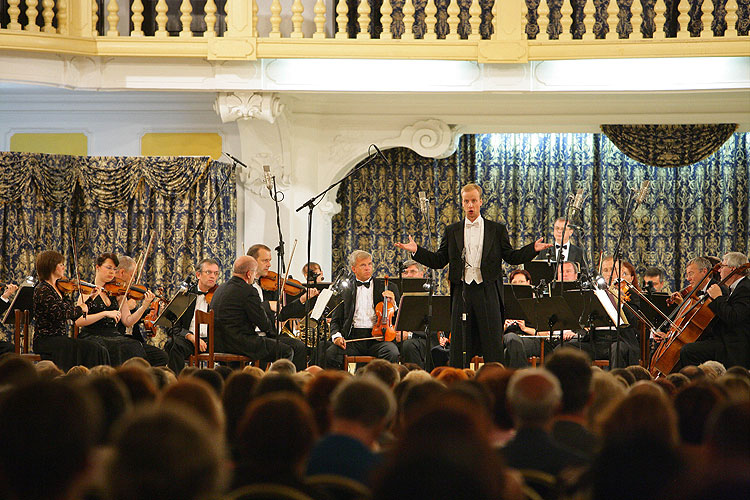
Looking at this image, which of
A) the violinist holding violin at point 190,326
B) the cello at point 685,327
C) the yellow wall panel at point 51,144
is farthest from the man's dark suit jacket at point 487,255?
the yellow wall panel at point 51,144

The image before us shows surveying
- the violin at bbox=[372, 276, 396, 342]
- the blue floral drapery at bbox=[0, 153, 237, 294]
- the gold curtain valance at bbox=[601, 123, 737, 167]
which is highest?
the gold curtain valance at bbox=[601, 123, 737, 167]

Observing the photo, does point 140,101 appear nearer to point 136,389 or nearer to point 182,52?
point 182,52

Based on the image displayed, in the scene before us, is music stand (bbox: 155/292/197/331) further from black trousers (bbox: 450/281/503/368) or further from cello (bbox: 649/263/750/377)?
cello (bbox: 649/263/750/377)

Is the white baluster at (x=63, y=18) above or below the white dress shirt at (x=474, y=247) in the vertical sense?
above

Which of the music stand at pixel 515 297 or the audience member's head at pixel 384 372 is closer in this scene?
the audience member's head at pixel 384 372

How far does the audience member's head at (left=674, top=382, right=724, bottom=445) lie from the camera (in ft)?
9.30

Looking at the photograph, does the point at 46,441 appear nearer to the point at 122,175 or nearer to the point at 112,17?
the point at 112,17

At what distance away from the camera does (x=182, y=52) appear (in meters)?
8.70

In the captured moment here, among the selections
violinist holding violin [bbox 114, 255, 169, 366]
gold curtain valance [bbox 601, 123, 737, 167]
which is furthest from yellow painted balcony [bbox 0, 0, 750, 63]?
violinist holding violin [bbox 114, 255, 169, 366]

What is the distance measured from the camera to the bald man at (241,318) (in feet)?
23.2

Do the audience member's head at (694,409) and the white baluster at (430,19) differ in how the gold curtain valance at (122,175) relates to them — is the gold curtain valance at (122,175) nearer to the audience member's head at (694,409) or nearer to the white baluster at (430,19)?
the white baluster at (430,19)

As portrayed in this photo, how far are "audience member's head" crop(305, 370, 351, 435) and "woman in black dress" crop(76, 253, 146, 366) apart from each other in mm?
4257

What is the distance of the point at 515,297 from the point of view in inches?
272

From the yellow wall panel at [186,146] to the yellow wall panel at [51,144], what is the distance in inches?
29.7
